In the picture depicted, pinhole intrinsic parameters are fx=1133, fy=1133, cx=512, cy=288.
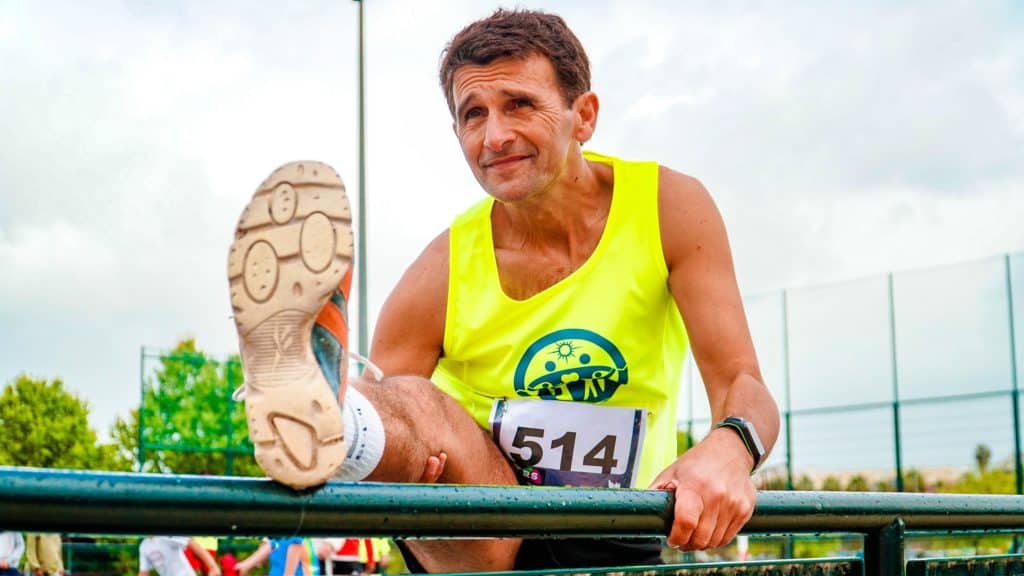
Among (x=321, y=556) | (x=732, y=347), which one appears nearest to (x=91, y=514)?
(x=732, y=347)

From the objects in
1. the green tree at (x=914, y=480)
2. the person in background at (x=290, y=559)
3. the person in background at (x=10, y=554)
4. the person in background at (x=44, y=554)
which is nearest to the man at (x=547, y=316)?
the person in background at (x=290, y=559)

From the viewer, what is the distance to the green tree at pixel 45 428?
32750 mm

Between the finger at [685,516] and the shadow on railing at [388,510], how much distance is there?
0.05 feet

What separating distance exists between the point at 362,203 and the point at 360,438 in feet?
39.8

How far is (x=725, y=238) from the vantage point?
8.89 ft

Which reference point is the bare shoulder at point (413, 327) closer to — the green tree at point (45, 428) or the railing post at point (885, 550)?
the railing post at point (885, 550)

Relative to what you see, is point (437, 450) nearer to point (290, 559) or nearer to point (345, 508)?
point (345, 508)

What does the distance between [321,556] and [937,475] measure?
27.2 feet

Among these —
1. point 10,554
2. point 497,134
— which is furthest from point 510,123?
point 10,554

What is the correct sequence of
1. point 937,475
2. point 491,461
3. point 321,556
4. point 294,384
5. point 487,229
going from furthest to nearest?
1. point 937,475
2. point 321,556
3. point 487,229
4. point 491,461
5. point 294,384

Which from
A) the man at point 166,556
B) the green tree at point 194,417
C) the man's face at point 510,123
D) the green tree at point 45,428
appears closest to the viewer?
the man's face at point 510,123

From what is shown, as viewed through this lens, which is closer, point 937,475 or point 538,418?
point 538,418

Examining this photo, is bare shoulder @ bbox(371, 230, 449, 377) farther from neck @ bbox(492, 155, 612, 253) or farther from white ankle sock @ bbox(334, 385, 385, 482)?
white ankle sock @ bbox(334, 385, 385, 482)

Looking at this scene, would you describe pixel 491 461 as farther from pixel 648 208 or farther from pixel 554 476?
pixel 648 208
